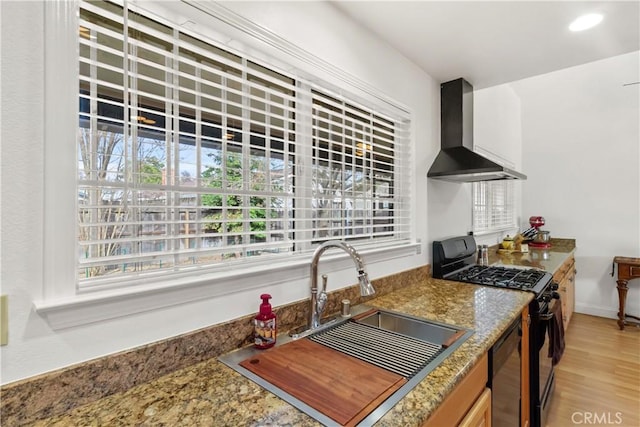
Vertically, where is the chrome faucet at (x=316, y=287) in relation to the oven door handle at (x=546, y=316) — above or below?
above

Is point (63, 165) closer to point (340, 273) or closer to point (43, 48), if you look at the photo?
point (43, 48)

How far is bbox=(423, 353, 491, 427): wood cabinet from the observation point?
982 millimetres

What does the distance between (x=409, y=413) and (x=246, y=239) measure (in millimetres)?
806

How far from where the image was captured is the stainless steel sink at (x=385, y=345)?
0.90 m

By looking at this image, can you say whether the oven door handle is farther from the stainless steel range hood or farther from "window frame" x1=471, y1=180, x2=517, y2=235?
"window frame" x1=471, y1=180, x2=517, y2=235

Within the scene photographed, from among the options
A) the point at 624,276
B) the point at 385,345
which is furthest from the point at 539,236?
the point at 385,345

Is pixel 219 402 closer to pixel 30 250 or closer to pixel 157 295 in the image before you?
pixel 157 295

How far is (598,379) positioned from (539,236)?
1.93 m

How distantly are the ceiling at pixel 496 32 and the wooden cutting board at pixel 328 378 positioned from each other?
1.63m

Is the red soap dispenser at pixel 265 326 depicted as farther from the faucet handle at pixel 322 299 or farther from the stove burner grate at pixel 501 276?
the stove burner grate at pixel 501 276

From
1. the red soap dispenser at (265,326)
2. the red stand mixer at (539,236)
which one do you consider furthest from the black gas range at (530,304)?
the red stand mixer at (539,236)

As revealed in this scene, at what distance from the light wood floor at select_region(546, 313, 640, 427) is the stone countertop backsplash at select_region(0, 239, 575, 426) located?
1.71 meters

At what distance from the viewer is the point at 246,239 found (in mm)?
1281

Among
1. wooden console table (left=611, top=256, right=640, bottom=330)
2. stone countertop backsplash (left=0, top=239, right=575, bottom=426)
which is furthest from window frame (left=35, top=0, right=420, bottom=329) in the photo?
wooden console table (left=611, top=256, right=640, bottom=330)
